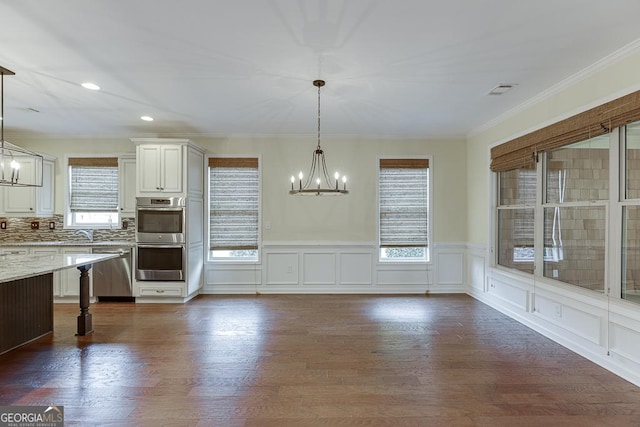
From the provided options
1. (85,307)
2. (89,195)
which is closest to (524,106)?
(85,307)

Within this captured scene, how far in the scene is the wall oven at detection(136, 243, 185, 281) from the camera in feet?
16.4

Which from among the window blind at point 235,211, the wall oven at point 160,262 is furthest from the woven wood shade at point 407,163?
the wall oven at point 160,262

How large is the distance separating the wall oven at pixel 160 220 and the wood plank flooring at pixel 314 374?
1187 mm

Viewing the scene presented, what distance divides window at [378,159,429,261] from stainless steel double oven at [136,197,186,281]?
319cm

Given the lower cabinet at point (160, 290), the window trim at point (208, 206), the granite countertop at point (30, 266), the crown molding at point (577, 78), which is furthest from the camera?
the window trim at point (208, 206)

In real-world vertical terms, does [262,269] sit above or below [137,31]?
below

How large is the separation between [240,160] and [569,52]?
4446 millimetres

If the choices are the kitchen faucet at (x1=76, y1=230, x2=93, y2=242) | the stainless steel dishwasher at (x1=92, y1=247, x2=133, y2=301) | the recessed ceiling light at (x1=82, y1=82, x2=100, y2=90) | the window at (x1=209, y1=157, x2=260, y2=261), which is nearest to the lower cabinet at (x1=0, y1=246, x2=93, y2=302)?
the stainless steel dishwasher at (x1=92, y1=247, x2=133, y2=301)

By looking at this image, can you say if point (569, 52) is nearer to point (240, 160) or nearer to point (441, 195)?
point (441, 195)

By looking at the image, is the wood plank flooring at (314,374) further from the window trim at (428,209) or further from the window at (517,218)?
the window trim at (428,209)

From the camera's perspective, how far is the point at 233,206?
5.64 m

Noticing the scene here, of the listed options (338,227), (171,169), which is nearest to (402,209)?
(338,227)

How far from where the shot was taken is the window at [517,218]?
408 cm

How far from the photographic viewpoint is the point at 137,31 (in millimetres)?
2471
